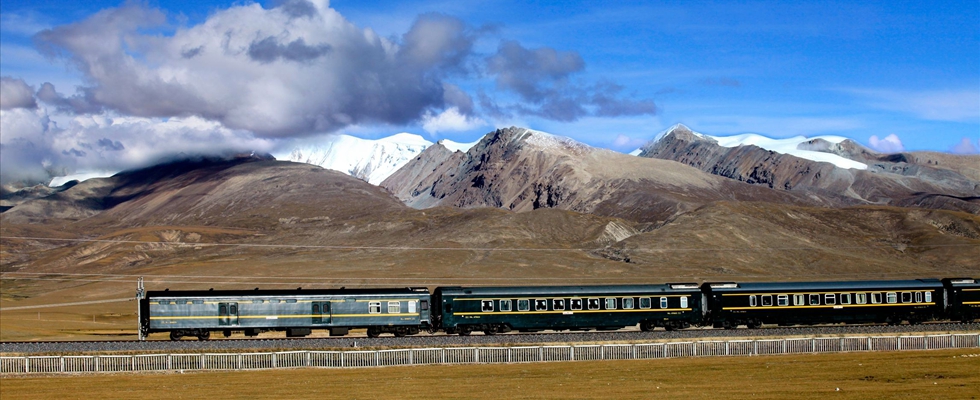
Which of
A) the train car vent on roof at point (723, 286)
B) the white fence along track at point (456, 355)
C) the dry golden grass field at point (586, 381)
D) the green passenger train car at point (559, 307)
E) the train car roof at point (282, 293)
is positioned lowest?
the dry golden grass field at point (586, 381)

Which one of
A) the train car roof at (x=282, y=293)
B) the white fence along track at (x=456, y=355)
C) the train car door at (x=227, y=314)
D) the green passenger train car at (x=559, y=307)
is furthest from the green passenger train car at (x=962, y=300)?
the train car door at (x=227, y=314)

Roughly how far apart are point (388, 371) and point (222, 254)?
16140 centimetres

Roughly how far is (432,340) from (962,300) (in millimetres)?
39324

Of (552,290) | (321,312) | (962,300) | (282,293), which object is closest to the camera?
(321,312)

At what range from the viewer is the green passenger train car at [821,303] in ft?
211

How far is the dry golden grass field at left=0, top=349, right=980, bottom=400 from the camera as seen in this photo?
40.7m

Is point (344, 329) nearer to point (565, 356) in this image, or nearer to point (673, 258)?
point (565, 356)

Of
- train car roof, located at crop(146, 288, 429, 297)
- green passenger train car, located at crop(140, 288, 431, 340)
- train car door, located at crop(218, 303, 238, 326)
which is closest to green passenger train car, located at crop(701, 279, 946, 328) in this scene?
green passenger train car, located at crop(140, 288, 431, 340)

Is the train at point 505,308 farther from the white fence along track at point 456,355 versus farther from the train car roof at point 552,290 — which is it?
the white fence along track at point 456,355

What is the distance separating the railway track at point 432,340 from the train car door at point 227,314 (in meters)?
3.03

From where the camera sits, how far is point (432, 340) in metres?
57.4

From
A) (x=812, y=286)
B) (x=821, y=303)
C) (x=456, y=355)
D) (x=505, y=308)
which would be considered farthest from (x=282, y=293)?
(x=821, y=303)

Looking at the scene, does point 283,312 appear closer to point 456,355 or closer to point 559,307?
point 456,355

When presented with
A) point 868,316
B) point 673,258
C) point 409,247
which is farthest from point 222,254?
point 868,316
